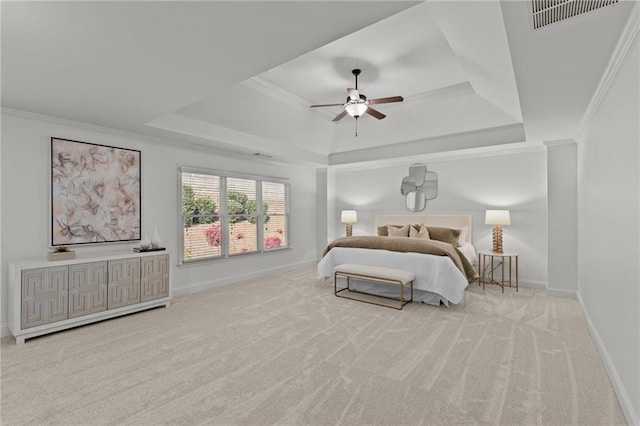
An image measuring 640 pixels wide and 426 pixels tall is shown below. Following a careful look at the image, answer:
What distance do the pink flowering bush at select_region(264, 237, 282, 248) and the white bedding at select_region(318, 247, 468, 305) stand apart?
2044 mm

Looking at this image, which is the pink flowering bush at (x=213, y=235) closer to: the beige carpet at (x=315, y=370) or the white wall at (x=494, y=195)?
the beige carpet at (x=315, y=370)

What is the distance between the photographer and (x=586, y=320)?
3387 mm

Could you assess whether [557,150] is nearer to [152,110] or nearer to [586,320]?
[586,320]

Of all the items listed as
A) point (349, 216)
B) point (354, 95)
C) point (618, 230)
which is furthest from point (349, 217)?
point (618, 230)

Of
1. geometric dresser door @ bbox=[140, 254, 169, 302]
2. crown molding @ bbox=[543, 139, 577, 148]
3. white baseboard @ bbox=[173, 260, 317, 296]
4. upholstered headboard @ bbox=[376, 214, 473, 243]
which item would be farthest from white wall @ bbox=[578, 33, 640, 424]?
white baseboard @ bbox=[173, 260, 317, 296]

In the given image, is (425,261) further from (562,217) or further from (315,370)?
(315,370)

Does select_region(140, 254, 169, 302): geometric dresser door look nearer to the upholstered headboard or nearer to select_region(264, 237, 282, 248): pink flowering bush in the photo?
select_region(264, 237, 282, 248): pink flowering bush

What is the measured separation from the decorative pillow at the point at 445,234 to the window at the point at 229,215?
9.58ft

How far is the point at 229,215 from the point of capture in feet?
17.8

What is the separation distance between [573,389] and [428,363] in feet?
3.17

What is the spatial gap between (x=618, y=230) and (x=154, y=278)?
462 centimetres

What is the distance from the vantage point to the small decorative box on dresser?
2979 mm

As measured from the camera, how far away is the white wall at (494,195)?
198 inches

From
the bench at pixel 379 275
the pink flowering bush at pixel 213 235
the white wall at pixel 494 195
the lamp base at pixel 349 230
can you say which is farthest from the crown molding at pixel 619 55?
the pink flowering bush at pixel 213 235
